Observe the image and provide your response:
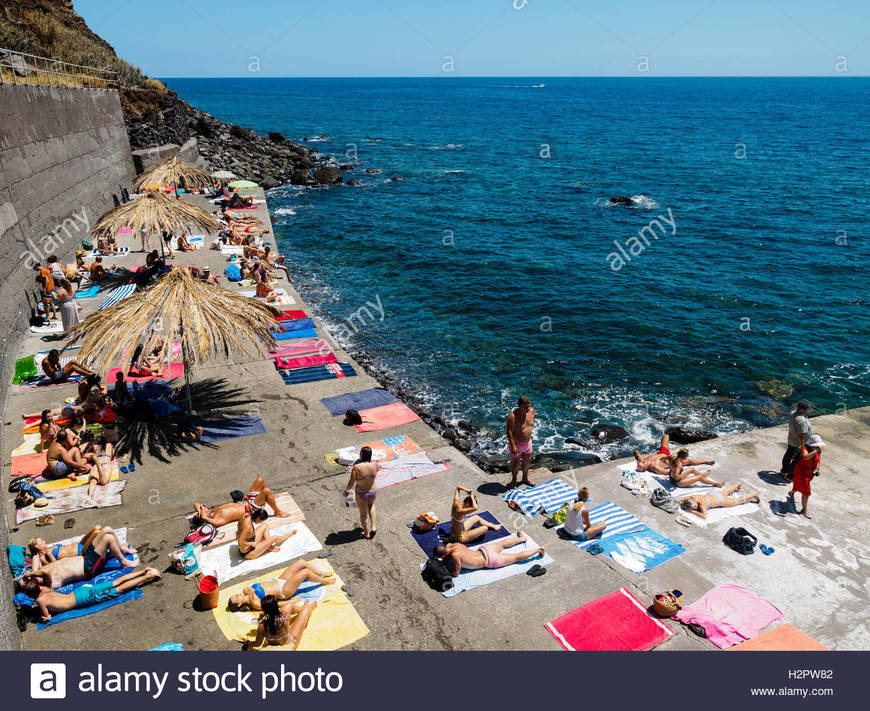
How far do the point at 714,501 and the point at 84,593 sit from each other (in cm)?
1094

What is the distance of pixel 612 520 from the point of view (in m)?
10.9

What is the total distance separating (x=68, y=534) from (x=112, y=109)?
31.9 m

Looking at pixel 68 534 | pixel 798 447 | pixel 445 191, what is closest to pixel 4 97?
pixel 68 534

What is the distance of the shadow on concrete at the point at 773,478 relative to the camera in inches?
485

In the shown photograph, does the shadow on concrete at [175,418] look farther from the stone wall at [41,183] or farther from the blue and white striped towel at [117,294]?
the blue and white striped towel at [117,294]

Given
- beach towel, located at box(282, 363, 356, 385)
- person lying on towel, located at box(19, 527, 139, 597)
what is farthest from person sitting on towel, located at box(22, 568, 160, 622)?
beach towel, located at box(282, 363, 356, 385)

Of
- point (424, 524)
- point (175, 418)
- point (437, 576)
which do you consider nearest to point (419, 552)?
point (424, 524)

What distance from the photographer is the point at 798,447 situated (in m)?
12.1

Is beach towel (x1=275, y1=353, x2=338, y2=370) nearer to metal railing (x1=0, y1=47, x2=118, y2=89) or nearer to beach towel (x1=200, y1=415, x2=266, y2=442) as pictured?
beach towel (x1=200, y1=415, x2=266, y2=442)

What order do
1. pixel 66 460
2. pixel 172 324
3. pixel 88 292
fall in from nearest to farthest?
pixel 66 460 → pixel 172 324 → pixel 88 292

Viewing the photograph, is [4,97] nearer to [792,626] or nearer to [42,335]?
[42,335]

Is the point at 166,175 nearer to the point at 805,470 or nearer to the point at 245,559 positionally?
the point at 245,559
